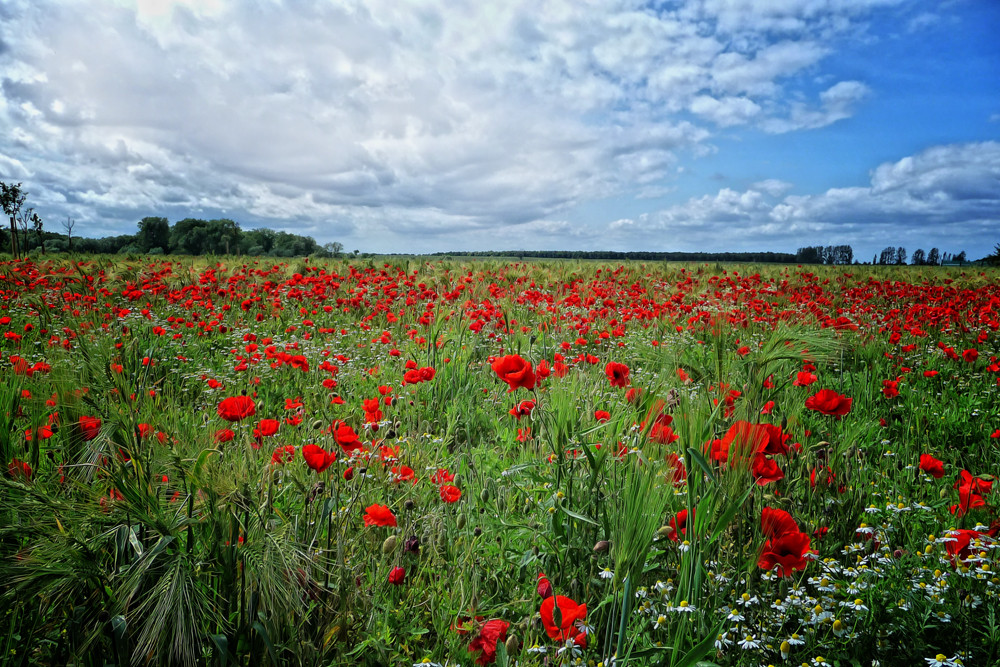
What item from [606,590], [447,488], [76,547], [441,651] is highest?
[76,547]

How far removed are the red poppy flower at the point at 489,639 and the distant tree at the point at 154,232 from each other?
67.7 metres

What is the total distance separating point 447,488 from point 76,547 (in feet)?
3.79

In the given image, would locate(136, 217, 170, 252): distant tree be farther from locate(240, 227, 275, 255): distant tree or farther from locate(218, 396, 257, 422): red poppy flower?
locate(218, 396, 257, 422): red poppy flower

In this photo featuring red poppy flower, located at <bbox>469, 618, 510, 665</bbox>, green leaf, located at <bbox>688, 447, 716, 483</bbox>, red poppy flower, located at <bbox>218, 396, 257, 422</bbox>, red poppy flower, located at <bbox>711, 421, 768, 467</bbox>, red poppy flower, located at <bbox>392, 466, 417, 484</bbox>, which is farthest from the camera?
red poppy flower, located at <bbox>392, 466, 417, 484</bbox>

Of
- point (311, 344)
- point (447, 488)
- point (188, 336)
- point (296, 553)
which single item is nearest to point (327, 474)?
point (447, 488)

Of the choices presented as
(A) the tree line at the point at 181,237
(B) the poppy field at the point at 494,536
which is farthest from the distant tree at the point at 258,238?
(B) the poppy field at the point at 494,536

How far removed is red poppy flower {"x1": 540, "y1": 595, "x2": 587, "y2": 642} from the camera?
4.63 feet

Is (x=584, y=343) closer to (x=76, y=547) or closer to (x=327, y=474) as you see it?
(x=327, y=474)

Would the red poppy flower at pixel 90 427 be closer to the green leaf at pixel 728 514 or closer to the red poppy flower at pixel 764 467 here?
the green leaf at pixel 728 514

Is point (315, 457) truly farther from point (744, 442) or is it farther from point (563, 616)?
point (744, 442)

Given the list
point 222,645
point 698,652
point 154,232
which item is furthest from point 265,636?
point 154,232

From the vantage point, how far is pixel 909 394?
181 inches

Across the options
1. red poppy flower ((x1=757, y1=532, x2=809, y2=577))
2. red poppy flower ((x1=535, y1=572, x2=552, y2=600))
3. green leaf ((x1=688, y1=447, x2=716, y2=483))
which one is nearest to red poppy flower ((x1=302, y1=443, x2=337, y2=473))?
red poppy flower ((x1=535, y1=572, x2=552, y2=600))

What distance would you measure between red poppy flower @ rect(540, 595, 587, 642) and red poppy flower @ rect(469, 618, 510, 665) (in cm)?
15
